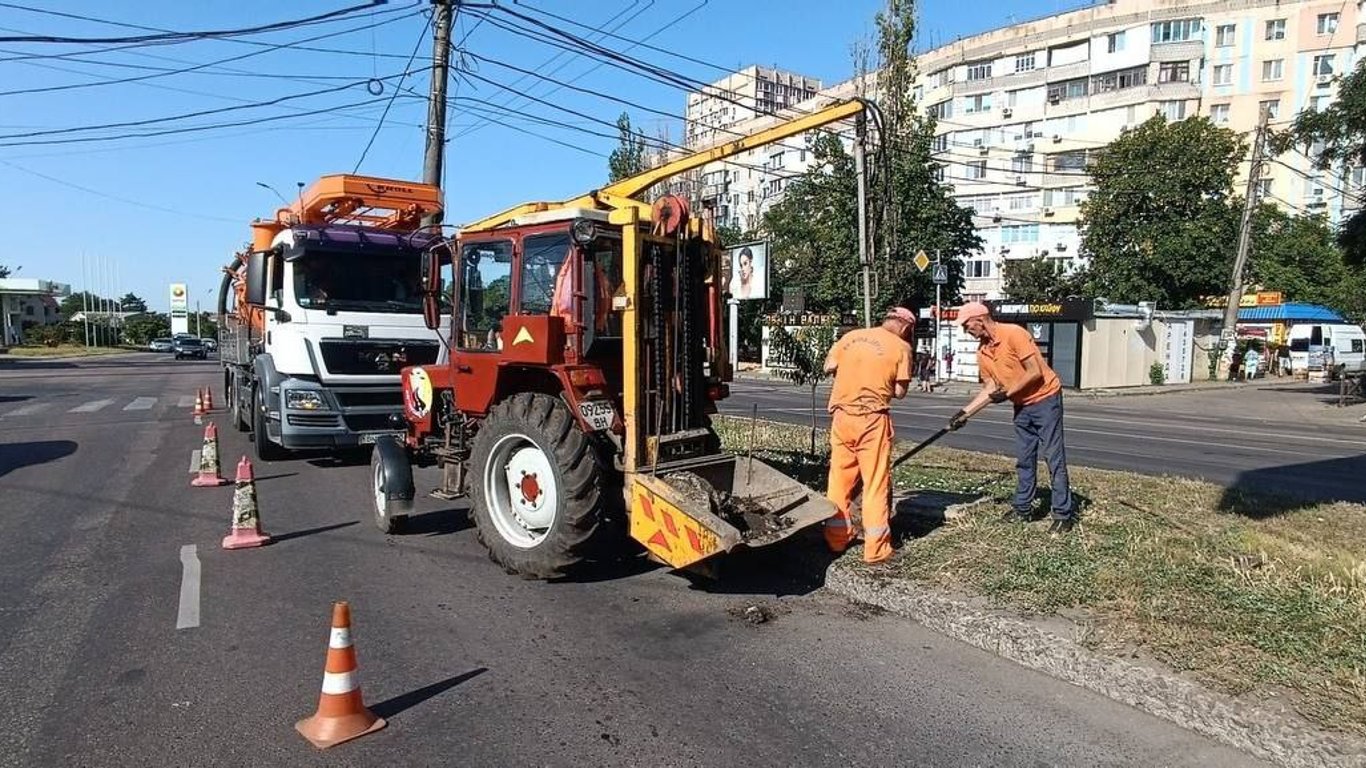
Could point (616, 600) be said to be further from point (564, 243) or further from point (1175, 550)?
point (1175, 550)

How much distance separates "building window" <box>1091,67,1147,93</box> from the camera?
5656 centimetres

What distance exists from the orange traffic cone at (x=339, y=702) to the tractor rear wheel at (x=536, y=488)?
6.55ft

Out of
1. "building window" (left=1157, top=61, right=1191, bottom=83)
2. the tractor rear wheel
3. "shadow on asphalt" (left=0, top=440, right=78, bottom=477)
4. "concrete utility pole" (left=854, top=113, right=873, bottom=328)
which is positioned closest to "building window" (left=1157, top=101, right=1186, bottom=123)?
"building window" (left=1157, top=61, right=1191, bottom=83)

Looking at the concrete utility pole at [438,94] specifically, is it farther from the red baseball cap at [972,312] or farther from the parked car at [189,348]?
the parked car at [189,348]

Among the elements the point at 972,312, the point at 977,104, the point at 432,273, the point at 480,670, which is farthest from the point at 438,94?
the point at 977,104

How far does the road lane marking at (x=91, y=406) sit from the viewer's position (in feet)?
58.8

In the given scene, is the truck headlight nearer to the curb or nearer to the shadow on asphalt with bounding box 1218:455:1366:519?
the curb

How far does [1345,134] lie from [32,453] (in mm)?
28261

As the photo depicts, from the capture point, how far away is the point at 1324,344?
128 feet

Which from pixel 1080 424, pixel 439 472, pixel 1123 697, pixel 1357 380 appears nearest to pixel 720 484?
pixel 1123 697

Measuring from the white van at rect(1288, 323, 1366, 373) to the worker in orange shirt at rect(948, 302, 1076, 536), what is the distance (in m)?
38.2

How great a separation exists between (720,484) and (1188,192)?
4517 cm

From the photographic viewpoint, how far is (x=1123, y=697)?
3934 millimetres

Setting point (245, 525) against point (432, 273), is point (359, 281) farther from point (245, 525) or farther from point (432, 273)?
point (245, 525)
